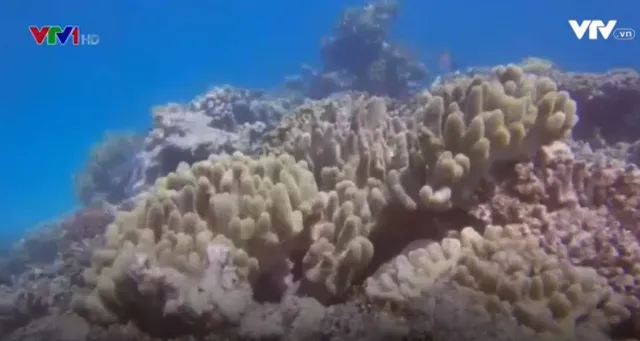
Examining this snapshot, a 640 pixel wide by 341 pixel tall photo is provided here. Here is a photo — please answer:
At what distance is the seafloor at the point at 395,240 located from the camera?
2.33 m

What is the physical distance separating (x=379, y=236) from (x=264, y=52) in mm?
61650

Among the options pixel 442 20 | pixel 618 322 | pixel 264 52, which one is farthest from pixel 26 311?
pixel 442 20

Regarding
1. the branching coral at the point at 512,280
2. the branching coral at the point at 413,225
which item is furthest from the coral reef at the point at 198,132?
the branching coral at the point at 512,280

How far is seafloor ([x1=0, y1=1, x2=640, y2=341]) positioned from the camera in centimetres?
233

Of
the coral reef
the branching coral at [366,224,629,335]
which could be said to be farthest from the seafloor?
the coral reef

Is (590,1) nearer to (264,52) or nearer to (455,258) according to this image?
(264,52)

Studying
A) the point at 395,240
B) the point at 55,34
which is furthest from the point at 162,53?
the point at 395,240

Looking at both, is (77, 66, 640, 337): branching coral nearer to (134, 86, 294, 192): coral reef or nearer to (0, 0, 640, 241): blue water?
(134, 86, 294, 192): coral reef

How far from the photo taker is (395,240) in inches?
126

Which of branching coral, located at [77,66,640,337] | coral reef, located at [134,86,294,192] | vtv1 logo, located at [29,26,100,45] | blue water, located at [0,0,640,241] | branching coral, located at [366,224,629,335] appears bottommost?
branching coral, located at [366,224,629,335]

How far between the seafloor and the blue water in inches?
982

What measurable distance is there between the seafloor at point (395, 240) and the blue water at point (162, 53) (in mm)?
24933

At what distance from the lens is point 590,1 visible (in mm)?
75438

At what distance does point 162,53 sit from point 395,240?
341ft
